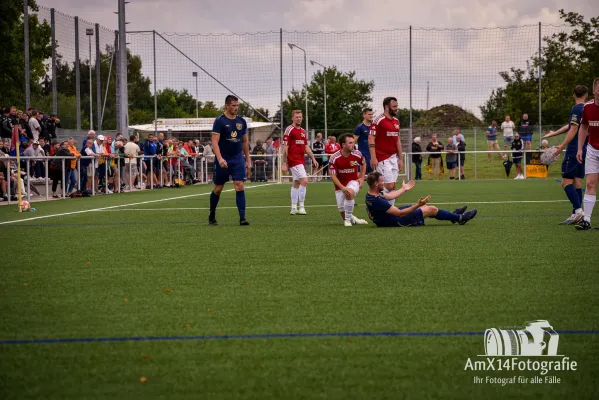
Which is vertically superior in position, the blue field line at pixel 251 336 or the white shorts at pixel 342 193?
the white shorts at pixel 342 193

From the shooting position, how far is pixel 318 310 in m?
5.43

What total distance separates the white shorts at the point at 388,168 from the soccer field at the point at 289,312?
10.7 feet

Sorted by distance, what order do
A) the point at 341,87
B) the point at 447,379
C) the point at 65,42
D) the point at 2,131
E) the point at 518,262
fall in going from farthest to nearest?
the point at 341,87 < the point at 65,42 < the point at 2,131 < the point at 518,262 < the point at 447,379

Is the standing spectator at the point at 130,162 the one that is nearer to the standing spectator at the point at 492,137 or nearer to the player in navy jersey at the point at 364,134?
the player in navy jersey at the point at 364,134

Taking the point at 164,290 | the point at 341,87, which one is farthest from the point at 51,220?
the point at 341,87

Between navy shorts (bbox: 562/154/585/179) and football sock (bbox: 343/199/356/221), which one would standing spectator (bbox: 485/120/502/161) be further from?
football sock (bbox: 343/199/356/221)

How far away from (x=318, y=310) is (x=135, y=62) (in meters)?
91.4

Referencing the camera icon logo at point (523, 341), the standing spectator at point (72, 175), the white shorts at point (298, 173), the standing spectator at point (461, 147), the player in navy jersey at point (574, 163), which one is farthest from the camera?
the standing spectator at point (461, 147)

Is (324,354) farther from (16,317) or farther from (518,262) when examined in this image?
(518,262)

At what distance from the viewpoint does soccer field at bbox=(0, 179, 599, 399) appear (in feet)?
12.6

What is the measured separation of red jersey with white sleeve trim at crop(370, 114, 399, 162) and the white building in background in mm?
28988

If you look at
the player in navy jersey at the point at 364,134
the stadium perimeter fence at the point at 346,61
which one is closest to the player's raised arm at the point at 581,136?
the player in navy jersey at the point at 364,134

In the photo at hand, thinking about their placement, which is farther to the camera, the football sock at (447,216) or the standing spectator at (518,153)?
the standing spectator at (518,153)

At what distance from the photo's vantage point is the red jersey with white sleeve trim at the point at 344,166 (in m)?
12.8
